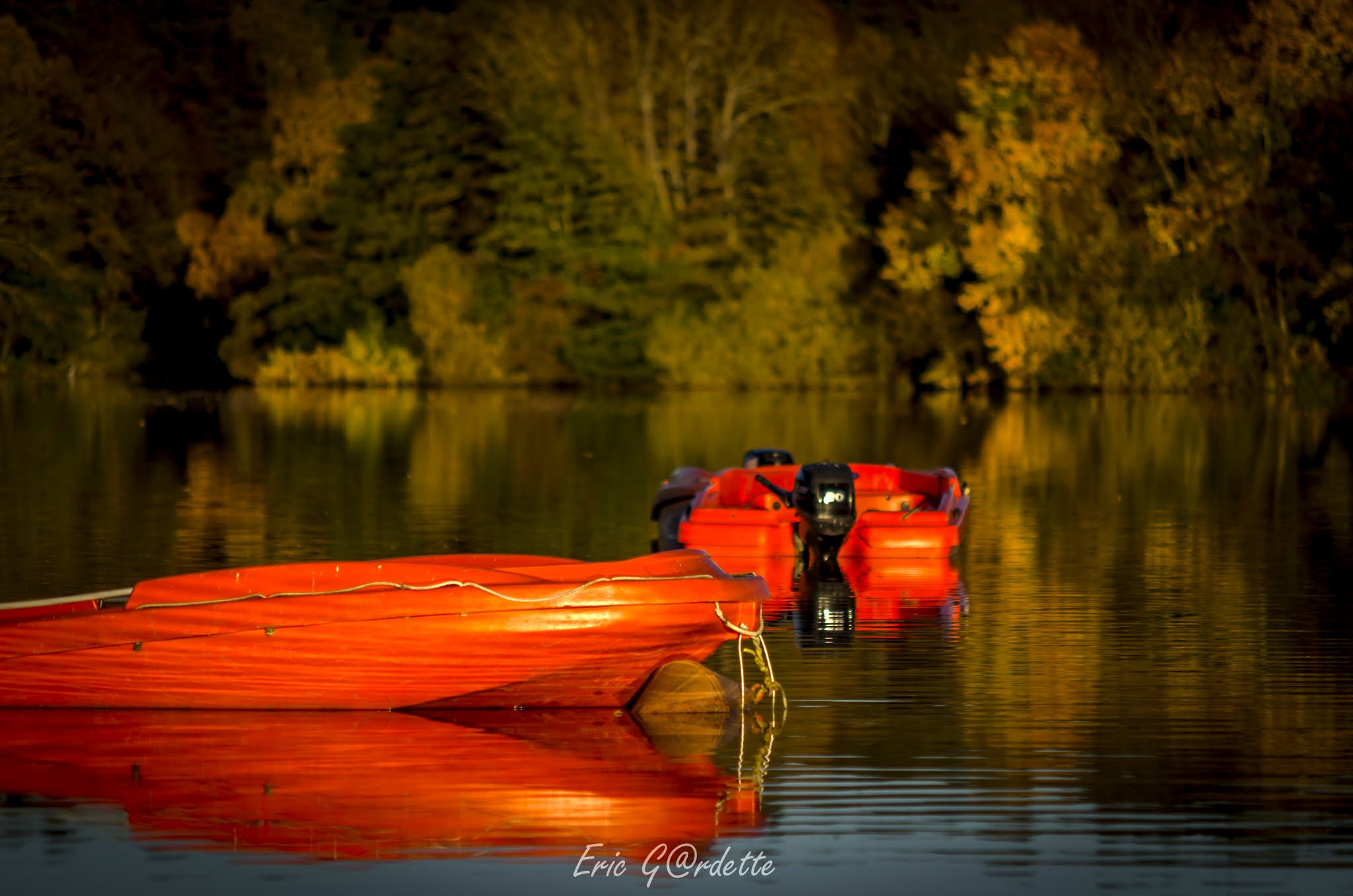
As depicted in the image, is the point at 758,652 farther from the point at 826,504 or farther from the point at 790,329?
the point at 790,329

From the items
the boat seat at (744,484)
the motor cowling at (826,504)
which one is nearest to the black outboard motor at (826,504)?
the motor cowling at (826,504)

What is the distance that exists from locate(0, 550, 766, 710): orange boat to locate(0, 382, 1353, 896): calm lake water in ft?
0.60

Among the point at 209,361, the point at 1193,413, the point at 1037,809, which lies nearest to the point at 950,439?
the point at 1193,413

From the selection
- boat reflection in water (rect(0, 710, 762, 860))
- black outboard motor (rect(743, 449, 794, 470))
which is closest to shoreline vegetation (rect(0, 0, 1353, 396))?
black outboard motor (rect(743, 449, 794, 470))

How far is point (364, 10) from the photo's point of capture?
92.5 meters

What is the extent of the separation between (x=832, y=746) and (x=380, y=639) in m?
2.51

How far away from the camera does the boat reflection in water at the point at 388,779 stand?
9.16 m

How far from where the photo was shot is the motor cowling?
19.5m

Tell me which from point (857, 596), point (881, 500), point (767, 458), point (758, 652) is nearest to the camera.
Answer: point (758, 652)

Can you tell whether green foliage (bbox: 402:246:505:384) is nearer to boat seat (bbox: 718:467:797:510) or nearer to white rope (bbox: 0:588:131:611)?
boat seat (bbox: 718:467:797:510)

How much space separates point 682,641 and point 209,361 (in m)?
75.3

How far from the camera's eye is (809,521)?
19.6 meters

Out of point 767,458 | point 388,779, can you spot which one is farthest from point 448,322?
point 388,779

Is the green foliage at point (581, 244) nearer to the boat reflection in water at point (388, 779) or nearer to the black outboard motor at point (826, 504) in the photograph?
the black outboard motor at point (826, 504)
